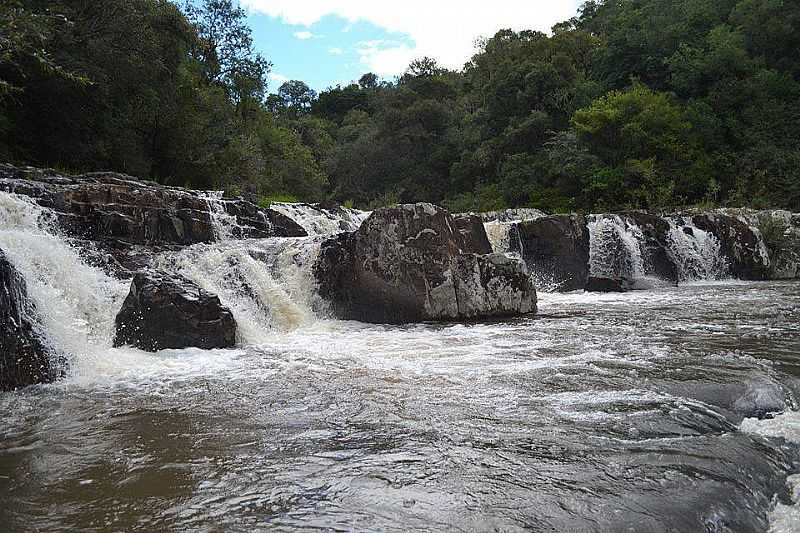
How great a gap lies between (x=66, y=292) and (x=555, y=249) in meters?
11.1

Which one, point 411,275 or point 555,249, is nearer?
point 411,275

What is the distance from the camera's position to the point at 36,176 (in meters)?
10.9

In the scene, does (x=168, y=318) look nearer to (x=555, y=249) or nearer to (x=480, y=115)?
(x=555, y=249)

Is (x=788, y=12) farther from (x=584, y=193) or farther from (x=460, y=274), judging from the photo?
(x=460, y=274)

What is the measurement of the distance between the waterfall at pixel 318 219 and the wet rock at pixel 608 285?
558 centimetres

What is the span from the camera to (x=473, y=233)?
11555mm

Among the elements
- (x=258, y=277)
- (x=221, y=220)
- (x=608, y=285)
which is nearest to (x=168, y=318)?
(x=258, y=277)

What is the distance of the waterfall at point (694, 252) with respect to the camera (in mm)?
15062

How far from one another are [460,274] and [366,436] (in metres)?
6.07

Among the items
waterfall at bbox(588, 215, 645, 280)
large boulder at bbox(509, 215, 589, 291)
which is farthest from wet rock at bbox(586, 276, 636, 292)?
waterfall at bbox(588, 215, 645, 280)

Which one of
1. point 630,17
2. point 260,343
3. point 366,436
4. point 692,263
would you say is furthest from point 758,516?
point 630,17

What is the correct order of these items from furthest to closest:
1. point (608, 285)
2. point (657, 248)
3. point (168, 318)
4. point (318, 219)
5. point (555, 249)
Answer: point (657, 248) < point (555, 249) < point (318, 219) < point (608, 285) < point (168, 318)

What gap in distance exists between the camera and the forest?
15227 mm

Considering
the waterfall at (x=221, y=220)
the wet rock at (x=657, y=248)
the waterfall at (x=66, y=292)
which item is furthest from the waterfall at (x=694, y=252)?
the waterfall at (x=66, y=292)
